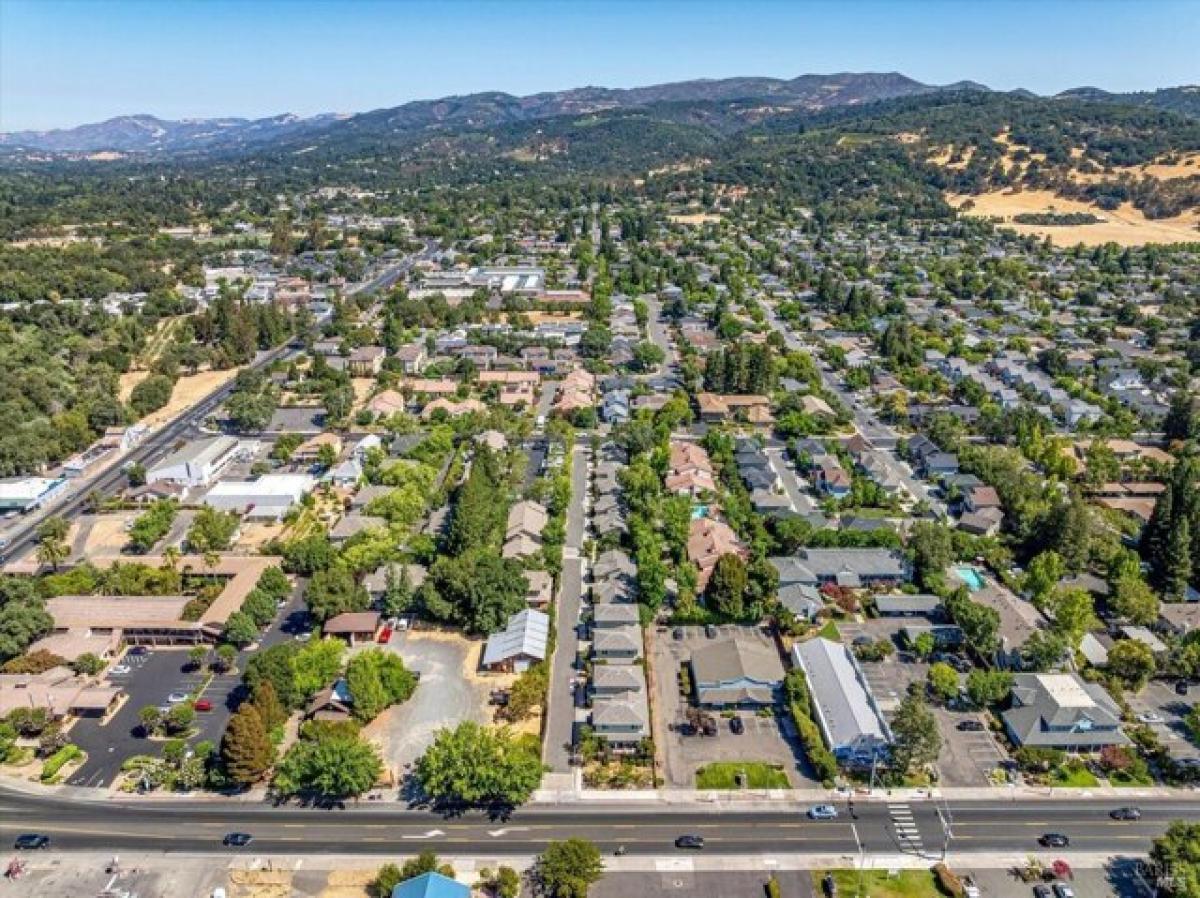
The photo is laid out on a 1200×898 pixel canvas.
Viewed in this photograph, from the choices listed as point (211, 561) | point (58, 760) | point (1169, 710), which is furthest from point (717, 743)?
point (211, 561)

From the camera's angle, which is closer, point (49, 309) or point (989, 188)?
point (49, 309)

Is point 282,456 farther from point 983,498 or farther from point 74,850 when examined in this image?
point 983,498

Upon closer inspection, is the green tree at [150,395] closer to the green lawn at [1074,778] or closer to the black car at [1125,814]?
the green lawn at [1074,778]

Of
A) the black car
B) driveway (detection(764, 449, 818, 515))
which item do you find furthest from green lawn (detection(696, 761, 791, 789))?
driveway (detection(764, 449, 818, 515))

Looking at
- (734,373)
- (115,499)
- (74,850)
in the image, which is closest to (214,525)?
(115,499)

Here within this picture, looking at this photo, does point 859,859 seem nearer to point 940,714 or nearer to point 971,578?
point 940,714

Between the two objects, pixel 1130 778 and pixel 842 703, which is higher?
pixel 842 703

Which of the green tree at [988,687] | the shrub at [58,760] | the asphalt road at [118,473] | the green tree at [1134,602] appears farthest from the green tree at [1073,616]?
the asphalt road at [118,473]

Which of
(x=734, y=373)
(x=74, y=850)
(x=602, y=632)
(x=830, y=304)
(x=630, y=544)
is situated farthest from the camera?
(x=830, y=304)
